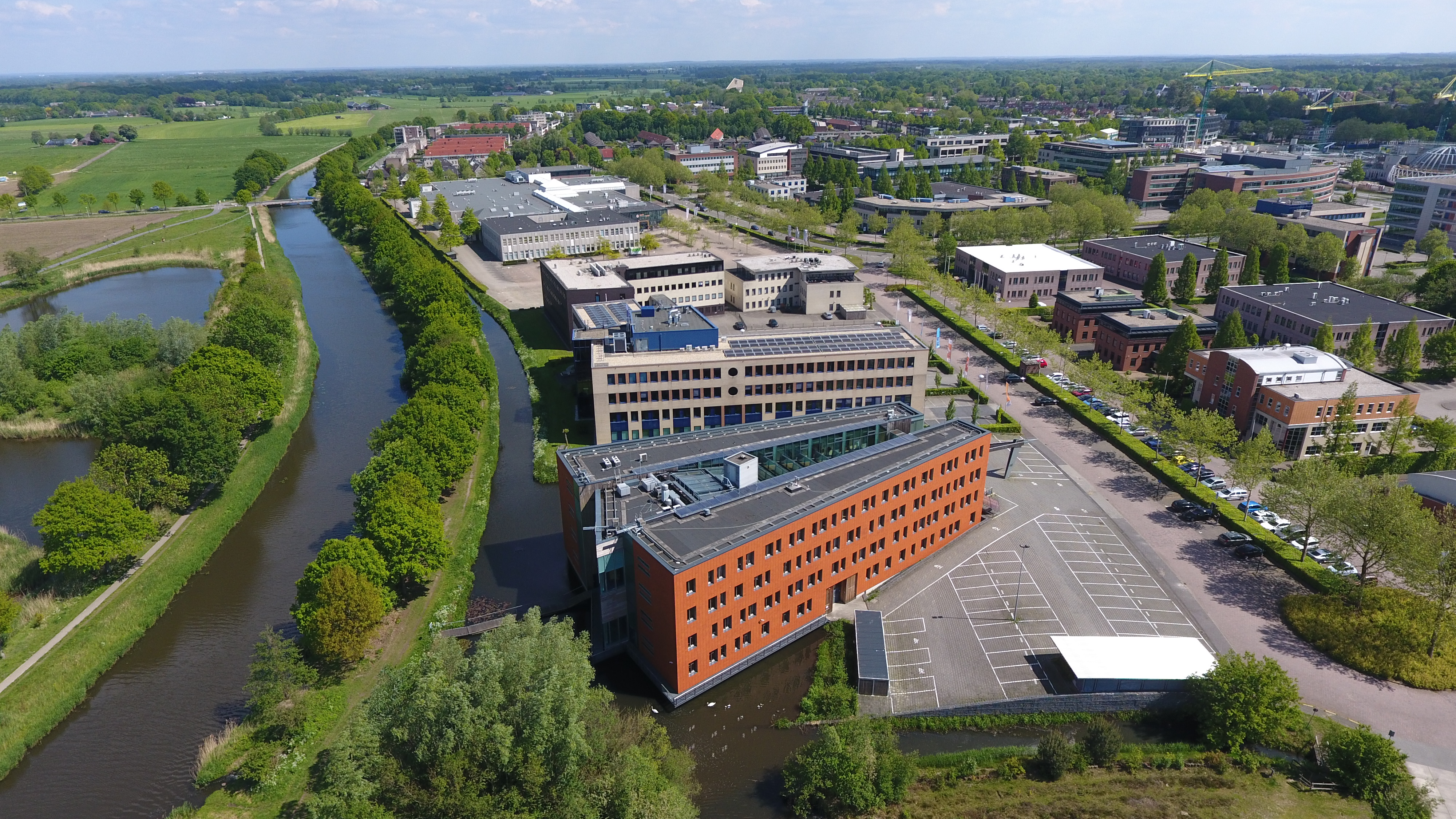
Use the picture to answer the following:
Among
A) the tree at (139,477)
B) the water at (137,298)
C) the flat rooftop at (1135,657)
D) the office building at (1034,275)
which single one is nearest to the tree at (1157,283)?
the office building at (1034,275)

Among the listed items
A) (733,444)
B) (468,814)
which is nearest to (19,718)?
(468,814)

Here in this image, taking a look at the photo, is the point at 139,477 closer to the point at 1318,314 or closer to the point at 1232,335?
the point at 1232,335

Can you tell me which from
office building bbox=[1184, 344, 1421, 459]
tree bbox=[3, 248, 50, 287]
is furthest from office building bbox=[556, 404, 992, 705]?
tree bbox=[3, 248, 50, 287]

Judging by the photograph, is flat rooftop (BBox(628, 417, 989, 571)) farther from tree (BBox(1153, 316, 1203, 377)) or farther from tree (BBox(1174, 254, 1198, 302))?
tree (BBox(1174, 254, 1198, 302))

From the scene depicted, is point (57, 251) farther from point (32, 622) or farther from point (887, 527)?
point (887, 527)

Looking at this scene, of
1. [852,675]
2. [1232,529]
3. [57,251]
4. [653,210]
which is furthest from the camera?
[653,210]

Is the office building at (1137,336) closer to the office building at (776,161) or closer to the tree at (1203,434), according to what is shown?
the tree at (1203,434)
